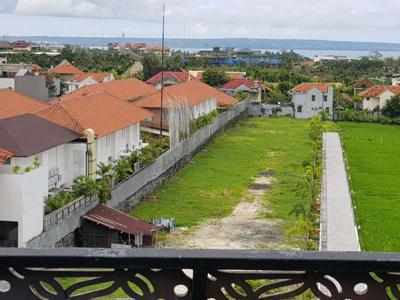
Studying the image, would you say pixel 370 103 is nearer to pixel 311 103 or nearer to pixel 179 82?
pixel 311 103

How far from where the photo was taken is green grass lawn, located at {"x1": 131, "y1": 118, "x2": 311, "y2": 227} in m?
18.8

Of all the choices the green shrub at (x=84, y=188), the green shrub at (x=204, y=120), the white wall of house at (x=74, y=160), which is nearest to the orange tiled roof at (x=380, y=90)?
the green shrub at (x=204, y=120)

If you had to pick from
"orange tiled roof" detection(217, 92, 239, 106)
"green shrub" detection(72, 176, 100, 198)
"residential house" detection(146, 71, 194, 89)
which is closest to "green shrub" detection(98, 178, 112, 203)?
"green shrub" detection(72, 176, 100, 198)

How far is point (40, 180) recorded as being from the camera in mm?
13273

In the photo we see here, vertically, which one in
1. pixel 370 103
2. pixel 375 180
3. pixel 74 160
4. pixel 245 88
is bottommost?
pixel 375 180

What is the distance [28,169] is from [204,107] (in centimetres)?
2250

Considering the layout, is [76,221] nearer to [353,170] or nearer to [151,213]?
[151,213]

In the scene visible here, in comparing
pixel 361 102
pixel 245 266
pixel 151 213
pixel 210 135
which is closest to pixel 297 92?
pixel 361 102

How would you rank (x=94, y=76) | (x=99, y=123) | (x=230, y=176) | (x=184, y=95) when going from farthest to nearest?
(x=94, y=76) → (x=184, y=95) → (x=230, y=176) → (x=99, y=123)

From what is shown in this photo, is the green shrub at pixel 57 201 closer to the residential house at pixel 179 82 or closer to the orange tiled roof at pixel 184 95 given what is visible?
the orange tiled roof at pixel 184 95

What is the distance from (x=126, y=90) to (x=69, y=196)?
1780 centimetres

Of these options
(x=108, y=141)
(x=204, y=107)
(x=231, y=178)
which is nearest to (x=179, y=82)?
(x=204, y=107)

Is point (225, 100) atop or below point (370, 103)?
atop

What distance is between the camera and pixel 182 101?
29.0 m
